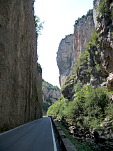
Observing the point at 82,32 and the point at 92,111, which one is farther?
the point at 82,32

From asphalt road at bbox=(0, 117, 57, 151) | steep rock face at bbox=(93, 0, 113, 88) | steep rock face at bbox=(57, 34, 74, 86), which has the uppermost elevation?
steep rock face at bbox=(57, 34, 74, 86)

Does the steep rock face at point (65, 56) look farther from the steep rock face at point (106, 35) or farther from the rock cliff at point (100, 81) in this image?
→ the steep rock face at point (106, 35)

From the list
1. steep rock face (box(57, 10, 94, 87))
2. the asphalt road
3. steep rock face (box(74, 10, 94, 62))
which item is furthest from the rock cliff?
steep rock face (box(57, 10, 94, 87))

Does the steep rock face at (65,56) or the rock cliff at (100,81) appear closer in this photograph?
the rock cliff at (100,81)

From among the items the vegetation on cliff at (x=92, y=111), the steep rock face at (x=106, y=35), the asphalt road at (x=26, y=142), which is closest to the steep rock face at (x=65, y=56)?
the steep rock face at (x=106, y=35)

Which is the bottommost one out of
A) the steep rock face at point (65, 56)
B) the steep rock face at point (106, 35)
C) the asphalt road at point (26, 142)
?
the asphalt road at point (26, 142)

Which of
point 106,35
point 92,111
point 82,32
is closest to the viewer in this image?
point 92,111

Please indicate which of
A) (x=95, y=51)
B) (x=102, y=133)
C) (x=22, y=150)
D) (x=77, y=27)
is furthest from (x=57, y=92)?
(x=22, y=150)

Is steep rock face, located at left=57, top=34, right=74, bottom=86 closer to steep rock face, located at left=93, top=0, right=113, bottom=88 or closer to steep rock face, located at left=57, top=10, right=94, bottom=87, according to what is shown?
steep rock face, located at left=57, top=10, right=94, bottom=87

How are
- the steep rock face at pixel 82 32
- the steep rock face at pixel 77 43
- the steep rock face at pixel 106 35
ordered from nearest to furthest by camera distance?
the steep rock face at pixel 106 35 → the steep rock face at pixel 82 32 → the steep rock face at pixel 77 43

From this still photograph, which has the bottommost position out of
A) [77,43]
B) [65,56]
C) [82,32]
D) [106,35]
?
[106,35]

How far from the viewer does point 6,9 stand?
14.2 metres

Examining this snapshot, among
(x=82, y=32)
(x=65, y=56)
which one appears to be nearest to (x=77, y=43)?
(x=82, y=32)

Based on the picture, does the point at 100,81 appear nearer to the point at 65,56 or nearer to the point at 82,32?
the point at 82,32
